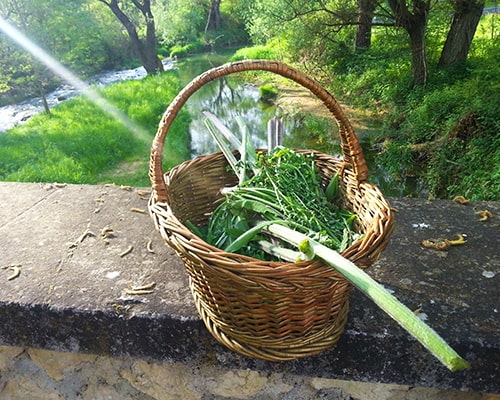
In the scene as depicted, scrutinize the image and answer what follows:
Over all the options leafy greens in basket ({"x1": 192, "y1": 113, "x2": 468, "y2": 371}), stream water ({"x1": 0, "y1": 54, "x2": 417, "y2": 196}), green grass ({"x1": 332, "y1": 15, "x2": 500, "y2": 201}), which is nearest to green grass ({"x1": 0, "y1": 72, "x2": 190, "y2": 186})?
stream water ({"x1": 0, "y1": 54, "x2": 417, "y2": 196})

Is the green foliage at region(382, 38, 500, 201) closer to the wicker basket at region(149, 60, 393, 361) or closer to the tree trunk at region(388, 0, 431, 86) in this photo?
the tree trunk at region(388, 0, 431, 86)

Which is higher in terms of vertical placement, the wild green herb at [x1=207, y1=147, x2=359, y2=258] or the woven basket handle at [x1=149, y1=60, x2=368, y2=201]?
the woven basket handle at [x1=149, y1=60, x2=368, y2=201]

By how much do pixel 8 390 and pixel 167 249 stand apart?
79cm

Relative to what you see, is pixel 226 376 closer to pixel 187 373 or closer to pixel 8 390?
pixel 187 373

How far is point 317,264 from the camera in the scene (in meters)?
0.88

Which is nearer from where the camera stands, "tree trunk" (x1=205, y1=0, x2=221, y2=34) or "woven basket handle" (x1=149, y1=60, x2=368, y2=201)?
"woven basket handle" (x1=149, y1=60, x2=368, y2=201)

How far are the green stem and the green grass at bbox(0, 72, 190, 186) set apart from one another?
19.9 ft

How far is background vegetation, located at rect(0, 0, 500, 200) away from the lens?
6.21 m

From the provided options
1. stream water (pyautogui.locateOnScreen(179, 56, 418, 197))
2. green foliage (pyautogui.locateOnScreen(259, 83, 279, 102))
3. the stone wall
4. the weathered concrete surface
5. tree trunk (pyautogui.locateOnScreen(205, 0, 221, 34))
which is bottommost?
stream water (pyautogui.locateOnScreen(179, 56, 418, 197))

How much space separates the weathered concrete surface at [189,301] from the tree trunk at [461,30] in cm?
770

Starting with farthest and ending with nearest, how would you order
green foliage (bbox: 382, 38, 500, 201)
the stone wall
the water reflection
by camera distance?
the water reflection < green foliage (bbox: 382, 38, 500, 201) < the stone wall

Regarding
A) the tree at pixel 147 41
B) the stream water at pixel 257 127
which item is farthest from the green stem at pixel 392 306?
the tree at pixel 147 41

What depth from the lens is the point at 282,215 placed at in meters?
1.18

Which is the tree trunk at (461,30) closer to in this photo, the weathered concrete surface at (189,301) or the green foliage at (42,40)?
the weathered concrete surface at (189,301)
